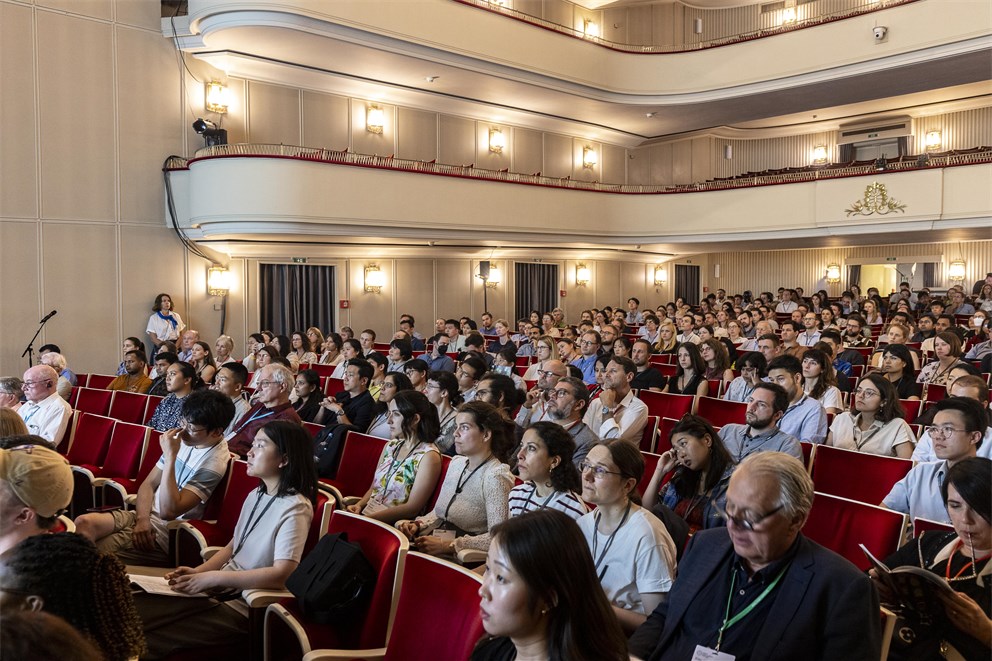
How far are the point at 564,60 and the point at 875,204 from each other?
254 inches

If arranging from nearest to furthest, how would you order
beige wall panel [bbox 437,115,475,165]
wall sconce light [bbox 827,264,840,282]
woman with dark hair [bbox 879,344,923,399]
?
1. woman with dark hair [bbox 879,344,923,399]
2. beige wall panel [bbox 437,115,475,165]
3. wall sconce light [bbox 827,264,840,282]

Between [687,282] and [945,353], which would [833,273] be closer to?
[687,282]

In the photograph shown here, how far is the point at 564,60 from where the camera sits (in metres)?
14.9

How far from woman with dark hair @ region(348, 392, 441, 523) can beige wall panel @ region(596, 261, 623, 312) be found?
48.2 ft

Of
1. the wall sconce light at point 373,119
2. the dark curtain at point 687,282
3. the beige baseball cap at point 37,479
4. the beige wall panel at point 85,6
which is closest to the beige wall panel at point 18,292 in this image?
the beige wall panel at point 85,6

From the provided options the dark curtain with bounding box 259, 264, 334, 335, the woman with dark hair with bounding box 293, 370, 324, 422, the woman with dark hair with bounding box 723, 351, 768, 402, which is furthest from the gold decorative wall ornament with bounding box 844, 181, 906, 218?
the woman with dark hair with bounding box 293, 370, 324, 422

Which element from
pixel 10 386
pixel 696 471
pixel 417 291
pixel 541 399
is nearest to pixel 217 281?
pixel 417 291

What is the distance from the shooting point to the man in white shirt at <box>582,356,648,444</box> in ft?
17.2

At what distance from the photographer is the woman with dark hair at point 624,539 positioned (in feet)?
8.50

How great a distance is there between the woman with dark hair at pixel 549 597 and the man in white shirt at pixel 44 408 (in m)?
4.59

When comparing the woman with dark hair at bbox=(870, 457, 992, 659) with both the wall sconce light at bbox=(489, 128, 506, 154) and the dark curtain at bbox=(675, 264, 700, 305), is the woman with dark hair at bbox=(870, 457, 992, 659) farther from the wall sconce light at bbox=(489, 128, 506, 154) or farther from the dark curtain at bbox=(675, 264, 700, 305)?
the dark curtain at bbox=(675, 264, 700, 305)

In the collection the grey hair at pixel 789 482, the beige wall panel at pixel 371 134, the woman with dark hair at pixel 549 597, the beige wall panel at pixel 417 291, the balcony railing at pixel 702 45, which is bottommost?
the woman with dark hair at pixel 549 597

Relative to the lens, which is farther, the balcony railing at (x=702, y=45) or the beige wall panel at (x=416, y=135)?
the beige wall panel at (x=416, y=135)

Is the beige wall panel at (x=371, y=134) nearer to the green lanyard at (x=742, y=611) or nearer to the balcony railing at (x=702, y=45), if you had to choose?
the balcony railing at (x=702, y=45)
